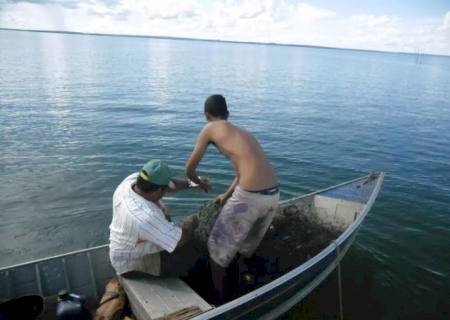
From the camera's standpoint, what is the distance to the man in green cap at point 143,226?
4.37 metres

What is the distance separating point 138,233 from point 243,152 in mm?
1702

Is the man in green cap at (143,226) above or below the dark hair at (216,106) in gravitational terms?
below

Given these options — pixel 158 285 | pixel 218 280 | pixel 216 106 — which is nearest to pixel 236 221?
pixel 218 280

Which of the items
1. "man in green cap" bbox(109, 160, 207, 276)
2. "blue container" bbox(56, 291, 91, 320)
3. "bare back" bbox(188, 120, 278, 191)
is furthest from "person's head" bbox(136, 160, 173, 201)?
"blue container" bbox(56, 291, 91, 320)

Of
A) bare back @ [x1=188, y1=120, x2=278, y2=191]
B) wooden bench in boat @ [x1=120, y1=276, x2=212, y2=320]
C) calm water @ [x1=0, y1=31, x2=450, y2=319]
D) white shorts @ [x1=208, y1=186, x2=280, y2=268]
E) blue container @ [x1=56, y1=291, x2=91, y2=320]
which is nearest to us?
wooden bench in boat @ [x1=120, y1=276, x2=212, y2=320]

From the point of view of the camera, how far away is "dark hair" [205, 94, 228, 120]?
203 inches

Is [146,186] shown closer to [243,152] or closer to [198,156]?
[198,156]

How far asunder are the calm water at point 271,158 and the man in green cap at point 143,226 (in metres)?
3.02

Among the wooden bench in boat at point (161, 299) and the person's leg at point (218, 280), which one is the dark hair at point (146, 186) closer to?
the wooden bench in boat at point (161, 299)

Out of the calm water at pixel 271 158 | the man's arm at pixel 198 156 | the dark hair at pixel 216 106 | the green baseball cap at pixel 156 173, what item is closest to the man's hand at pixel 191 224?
the man's arm at pixel 198 156

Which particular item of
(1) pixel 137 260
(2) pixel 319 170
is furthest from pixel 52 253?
(2) pixel 319 170

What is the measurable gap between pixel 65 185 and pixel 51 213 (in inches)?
70.0

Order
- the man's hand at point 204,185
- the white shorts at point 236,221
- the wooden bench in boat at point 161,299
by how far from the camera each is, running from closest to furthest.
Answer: the wooden bench in boat at point 161,299
the white shorts at point 236,221
the man's hand at point 204,185

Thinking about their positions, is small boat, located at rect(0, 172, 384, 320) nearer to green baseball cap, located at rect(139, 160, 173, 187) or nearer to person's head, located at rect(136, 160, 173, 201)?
person's head, located at rect(136, 160, 173, 201)
